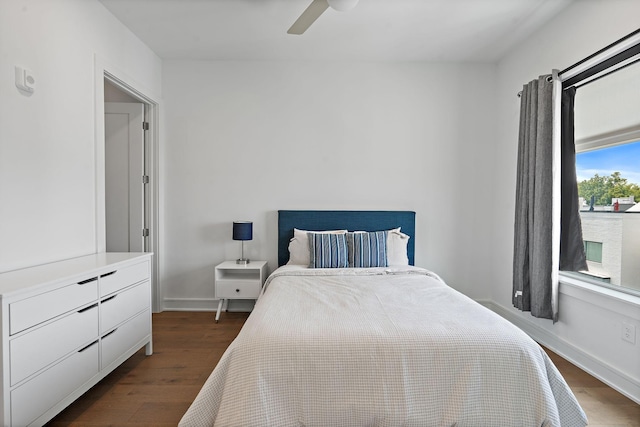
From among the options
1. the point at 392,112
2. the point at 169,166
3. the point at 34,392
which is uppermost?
the point at 392,112

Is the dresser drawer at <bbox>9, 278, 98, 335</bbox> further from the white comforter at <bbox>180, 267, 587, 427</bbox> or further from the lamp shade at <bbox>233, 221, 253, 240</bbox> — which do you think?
the lamp shade at <bbox>233, 221, 253, 240</bbox>

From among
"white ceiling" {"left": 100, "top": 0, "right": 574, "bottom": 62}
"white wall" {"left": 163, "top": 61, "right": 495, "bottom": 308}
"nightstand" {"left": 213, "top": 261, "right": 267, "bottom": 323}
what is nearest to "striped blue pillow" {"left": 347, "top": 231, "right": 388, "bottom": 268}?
"white wall" {"left": 163, "top": 61, "right": 495, "bottom": 308}

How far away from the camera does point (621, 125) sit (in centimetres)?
245

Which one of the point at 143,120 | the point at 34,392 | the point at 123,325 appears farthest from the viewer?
the point at 143,120

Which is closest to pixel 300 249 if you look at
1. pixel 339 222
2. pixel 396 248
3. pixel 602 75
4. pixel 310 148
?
pixel 339 222

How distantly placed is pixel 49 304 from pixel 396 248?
2837mm

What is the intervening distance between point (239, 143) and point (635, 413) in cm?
379

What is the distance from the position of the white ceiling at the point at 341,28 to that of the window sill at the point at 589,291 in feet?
7.03

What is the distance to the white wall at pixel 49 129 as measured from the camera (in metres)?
1.99

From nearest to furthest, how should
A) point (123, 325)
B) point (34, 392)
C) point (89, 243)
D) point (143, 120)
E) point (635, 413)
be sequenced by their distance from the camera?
point (34, 392) < point (635, 413) < point (123, 325) < point (89, 243) < point (143, 120)

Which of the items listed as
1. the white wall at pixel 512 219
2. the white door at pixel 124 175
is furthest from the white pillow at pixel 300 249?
the white wall at pixel 512 219

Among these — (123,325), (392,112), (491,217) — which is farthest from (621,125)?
(123,325)

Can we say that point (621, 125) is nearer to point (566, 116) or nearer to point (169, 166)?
point (566, 116)

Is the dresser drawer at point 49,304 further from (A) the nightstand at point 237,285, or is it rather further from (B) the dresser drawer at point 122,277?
(A) the nightstand at point 237,285
